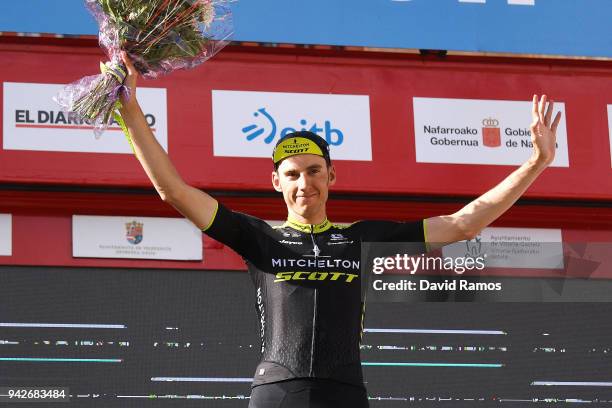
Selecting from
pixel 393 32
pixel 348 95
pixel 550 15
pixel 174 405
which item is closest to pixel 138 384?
pixel 174 405

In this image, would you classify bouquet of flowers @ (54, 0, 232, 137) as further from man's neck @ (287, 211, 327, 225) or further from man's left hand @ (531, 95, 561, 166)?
man's left hand @ (531, 95, 561, 166)

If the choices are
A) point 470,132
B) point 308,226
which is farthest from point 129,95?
point 470,132

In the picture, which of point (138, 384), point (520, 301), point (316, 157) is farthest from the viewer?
point (520, 301)

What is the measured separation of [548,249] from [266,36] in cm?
215

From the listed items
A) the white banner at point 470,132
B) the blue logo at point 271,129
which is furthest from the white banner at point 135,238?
the white banner at point 470,132

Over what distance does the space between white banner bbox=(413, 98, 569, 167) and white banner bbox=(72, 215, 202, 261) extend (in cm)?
146

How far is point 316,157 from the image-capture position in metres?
4.06

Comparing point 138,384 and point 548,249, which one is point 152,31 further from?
point 548,249

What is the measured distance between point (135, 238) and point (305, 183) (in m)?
2.87

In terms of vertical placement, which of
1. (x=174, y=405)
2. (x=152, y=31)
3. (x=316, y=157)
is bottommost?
(x=174, y=405)

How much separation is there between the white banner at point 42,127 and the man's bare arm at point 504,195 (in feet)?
9.97

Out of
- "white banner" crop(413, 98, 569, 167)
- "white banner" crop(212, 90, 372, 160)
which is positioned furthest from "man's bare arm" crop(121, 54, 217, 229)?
"white banner" crop(413, 98, 569, 167)

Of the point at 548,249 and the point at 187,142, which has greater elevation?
the point at 187,142

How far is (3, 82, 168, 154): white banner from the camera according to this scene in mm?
6520
